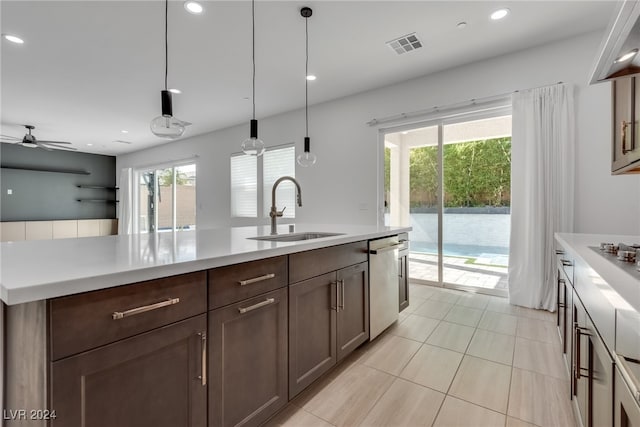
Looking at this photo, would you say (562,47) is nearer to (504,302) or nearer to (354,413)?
(504,302)

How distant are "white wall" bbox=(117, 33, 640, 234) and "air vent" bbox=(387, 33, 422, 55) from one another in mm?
775

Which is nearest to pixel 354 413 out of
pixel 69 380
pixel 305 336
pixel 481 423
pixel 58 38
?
pixel 305 336

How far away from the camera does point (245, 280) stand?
1.22 m

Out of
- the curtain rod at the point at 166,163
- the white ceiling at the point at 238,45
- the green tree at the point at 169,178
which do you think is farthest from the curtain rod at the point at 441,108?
the green tree at the point at 169,178

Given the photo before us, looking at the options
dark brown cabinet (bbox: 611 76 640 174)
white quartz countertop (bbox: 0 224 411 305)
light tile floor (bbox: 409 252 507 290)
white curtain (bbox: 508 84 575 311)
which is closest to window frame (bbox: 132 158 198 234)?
light tile floor (bbox: 409 252 507 290)

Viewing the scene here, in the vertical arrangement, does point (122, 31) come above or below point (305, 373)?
above

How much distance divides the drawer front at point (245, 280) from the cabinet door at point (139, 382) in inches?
4.2

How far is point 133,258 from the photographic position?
3.42 ft

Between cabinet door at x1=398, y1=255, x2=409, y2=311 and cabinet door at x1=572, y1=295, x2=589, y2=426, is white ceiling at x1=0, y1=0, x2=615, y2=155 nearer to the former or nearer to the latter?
cabinet door at x1=398, y1=255, x2=409, y2=311

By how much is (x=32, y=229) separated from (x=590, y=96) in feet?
34.6

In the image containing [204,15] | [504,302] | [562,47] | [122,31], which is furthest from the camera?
[504,302]

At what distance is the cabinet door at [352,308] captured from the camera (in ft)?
5.96

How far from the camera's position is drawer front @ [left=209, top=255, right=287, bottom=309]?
1.11 metres

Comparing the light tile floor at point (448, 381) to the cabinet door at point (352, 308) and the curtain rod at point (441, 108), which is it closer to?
the cabinet door at point (352, 308)
